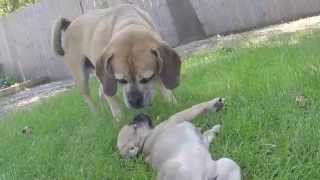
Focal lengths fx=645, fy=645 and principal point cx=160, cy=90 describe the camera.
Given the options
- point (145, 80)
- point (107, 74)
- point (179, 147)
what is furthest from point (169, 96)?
point (179, 147)

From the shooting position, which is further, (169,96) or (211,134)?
(169,96)

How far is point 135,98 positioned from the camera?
5.78m

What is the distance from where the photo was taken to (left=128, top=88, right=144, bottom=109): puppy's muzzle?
5.75 metres

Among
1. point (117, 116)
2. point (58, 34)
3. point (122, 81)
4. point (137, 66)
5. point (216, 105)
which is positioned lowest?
point (117, 116)

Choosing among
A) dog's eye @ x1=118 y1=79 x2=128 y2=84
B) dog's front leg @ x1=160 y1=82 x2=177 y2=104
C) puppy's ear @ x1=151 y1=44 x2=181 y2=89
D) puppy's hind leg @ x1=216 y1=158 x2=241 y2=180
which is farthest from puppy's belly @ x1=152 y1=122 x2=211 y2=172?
dog's front leg @ x1=160 y1=82 x2=177 y2=104

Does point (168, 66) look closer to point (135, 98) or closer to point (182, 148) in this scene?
point (135, 98)

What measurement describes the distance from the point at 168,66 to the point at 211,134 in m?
0.96

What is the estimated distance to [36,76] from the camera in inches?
668

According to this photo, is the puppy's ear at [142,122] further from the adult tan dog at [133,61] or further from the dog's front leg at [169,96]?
the dog's front leg at [169,96]

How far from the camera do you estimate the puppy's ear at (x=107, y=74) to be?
5.77m

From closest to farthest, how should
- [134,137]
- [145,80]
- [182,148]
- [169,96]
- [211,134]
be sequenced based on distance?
1. [182,148]
2. [211,134]
3. [134,137]
4. [145,80]
5. [169,96]

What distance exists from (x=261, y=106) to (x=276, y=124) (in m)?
0.44

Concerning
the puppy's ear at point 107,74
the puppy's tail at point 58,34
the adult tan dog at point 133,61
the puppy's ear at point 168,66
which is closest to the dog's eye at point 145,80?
the adult tan dog at point 133,61

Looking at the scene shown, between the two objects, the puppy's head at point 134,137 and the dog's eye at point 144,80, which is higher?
the dog's eye at point 144,80
